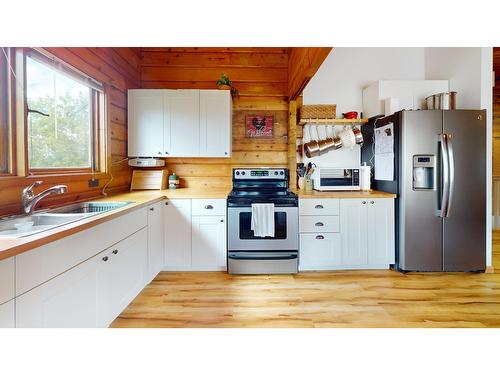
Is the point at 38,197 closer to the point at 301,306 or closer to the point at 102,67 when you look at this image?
the point at 102,67

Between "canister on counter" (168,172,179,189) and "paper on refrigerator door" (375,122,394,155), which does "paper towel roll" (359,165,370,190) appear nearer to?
"paper on refrigerator door" (375,122,394,155)

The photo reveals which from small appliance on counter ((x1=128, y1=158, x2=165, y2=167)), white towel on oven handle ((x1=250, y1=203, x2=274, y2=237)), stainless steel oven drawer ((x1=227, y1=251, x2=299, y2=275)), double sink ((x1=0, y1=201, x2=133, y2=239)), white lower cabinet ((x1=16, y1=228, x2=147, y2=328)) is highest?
small appliance on counter ((x1=128, y1=158, x2=165, y2=167))

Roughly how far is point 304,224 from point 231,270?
91 centimetres

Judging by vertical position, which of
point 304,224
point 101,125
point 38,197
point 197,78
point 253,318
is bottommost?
point 253,318

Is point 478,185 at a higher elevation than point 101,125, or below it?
below

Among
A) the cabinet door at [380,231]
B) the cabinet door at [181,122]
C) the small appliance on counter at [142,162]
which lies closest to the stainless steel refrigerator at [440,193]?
the cabinet door at [380,231]

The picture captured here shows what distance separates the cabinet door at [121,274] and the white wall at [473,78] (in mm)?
3464

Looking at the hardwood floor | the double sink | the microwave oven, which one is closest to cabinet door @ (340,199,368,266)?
the hardwood floor

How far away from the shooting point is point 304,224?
2.87 m

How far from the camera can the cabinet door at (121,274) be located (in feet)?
5.36

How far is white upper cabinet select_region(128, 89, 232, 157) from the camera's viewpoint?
3.14m

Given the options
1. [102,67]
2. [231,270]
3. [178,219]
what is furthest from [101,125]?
[231,270]

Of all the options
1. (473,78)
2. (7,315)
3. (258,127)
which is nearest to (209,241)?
(258,127)
